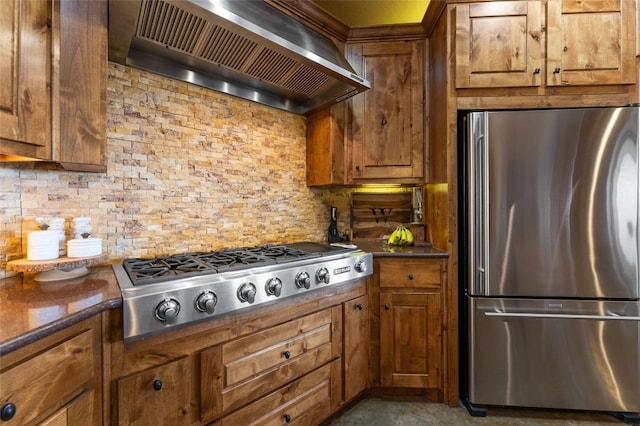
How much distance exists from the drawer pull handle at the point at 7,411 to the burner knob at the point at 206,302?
52 centimetres

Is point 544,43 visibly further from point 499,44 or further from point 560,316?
point 560,316

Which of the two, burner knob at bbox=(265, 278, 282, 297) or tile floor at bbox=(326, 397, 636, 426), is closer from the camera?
burner knob at bbox=(265, 278, 282, 297)

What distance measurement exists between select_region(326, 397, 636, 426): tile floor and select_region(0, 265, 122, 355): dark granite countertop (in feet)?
4.81

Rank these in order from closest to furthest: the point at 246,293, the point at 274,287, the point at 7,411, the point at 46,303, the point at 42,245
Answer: the point at 7,411 → the point at 46,303 → the point at 42,245 → the point at 246,293 → the point at 274,287

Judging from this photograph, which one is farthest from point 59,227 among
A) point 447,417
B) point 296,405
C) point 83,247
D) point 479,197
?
point 447,417

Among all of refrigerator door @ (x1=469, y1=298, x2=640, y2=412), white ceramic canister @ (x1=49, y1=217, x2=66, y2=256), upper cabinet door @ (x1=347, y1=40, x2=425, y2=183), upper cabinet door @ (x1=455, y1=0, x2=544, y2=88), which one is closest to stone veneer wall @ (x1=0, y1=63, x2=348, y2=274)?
white ceramic canister @ (x1=49, y1=217, x2=66, y2=256)

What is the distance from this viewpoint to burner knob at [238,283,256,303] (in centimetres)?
127

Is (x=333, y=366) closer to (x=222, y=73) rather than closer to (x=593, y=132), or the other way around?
(x=222, y=73)

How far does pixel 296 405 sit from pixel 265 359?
36cm

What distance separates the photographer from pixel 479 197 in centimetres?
179

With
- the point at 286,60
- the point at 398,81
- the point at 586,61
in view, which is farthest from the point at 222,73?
the point at 586,61

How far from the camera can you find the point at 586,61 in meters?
1.79

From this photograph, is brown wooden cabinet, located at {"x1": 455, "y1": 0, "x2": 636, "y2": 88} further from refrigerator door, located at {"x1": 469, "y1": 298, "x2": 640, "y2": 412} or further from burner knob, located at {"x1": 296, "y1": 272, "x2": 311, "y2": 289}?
burner knob, located at {"x1": 296, "y1": 272, "x2": 311, "y2": 289}

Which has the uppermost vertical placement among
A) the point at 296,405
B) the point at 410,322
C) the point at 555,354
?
the point at 410,322
